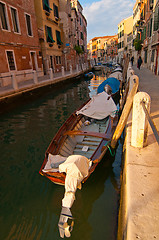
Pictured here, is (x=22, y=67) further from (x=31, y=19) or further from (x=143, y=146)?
(x=143, y=146)

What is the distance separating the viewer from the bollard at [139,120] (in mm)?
3008

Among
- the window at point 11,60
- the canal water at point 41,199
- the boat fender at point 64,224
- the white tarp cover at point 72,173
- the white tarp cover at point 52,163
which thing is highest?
the window at point 11,60

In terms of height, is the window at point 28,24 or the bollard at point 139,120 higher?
the window at point 28,24

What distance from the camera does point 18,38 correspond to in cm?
1416

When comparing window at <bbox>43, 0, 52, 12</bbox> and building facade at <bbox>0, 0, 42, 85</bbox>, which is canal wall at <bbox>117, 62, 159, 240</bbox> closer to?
building facade at <bbox>0, 0, 42, 85</bbox>

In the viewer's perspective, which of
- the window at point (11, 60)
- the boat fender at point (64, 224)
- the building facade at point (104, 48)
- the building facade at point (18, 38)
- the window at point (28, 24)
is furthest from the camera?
the building facade at point (104, 48)

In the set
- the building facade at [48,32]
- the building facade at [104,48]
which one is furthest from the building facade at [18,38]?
the building facade at [104,48]

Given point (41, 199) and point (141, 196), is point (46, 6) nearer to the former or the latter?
point (41, 199)

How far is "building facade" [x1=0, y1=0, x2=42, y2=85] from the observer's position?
1250 centimetres

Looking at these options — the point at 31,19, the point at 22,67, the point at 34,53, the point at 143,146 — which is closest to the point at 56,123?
the point at 143,146

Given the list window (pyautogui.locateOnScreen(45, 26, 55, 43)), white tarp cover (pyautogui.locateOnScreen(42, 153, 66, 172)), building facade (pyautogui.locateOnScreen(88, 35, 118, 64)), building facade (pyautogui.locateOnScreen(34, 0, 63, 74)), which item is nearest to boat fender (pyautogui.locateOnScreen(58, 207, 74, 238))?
white tarp cover (pyautogui.locateOnScreen(42, 153, 66, 172))

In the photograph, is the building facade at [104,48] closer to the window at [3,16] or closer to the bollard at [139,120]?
the window at [3,16]

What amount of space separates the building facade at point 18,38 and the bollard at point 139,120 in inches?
440

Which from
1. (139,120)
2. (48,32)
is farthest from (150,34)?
(139,120)
